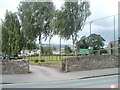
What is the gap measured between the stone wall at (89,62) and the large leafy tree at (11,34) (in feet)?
104

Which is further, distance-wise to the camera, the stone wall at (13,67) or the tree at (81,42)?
the tree at (81,42)

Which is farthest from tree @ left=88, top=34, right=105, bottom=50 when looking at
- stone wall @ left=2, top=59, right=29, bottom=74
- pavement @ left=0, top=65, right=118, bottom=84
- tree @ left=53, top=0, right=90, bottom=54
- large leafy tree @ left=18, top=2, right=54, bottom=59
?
stone wall @ left=2, top=59, right=29, bottom=74

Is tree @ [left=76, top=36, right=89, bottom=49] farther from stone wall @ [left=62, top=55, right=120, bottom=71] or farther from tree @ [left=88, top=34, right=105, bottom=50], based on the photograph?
stone wall @ [left=62, top=55, right=120, bottom=71]

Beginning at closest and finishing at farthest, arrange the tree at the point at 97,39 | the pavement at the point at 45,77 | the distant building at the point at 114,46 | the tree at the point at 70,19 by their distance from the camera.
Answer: the pavement at the point at 45,77
the distant building at the point at 114,46
the tree at the point at 70,19
the tree at the point at 97,39

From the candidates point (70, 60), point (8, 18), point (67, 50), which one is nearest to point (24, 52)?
point (8, 18)

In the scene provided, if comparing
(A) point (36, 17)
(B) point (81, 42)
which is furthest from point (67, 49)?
(A) point (36, 17)

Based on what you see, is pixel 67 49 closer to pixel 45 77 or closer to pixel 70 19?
pixel 70 19

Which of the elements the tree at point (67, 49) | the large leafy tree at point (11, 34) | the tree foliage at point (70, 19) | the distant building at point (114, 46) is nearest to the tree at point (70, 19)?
the tree foliage at point (70, 19)

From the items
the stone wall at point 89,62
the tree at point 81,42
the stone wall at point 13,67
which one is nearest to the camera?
the stone wall at point 13,67

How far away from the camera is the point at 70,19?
125 feet

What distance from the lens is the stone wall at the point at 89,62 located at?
24.8 metres

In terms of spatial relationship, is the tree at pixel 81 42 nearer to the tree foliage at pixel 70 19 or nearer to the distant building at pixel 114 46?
the tree foliage at pixel 70 19

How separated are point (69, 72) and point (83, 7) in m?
18.6

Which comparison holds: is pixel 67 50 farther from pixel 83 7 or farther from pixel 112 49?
pixel 112 49
